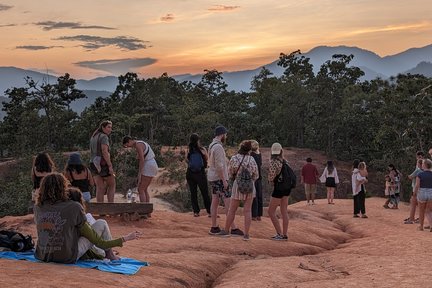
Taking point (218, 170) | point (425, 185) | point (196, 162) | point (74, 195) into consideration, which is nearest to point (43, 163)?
point (74, 195)

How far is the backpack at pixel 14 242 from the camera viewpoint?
22.6ft

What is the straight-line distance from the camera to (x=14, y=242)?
6918 millimetres

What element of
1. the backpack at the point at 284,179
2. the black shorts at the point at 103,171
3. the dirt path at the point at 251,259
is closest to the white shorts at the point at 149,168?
the black shorts at the point at 103,171

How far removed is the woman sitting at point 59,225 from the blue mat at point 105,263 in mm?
196

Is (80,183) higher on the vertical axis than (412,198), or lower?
higher

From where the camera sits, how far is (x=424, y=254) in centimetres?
959

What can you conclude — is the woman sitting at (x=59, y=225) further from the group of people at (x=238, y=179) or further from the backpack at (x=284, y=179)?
the backpack at (x=284, y=179)

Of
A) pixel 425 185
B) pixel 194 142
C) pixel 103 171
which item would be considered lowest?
pixel 425 185

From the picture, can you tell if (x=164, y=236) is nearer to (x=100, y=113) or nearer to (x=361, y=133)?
(x=361, y=133)

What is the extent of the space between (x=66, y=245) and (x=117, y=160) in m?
24.7

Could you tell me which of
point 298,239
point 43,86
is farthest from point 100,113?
point 298,239

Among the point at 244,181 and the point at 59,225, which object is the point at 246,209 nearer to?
the point at 244,181

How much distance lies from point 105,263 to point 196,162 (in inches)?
178

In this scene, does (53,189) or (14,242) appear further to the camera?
(14,242)
